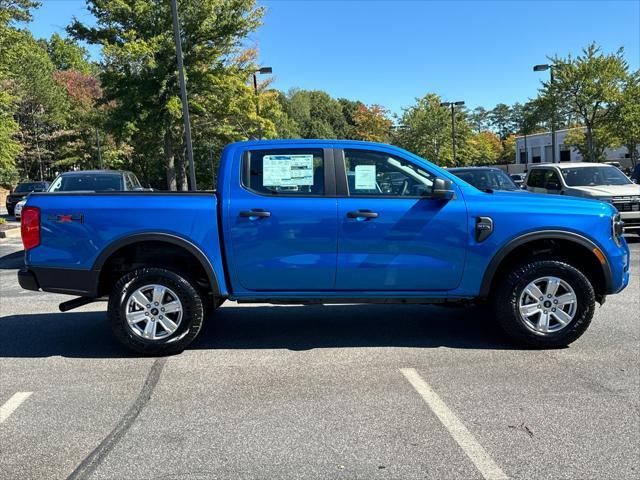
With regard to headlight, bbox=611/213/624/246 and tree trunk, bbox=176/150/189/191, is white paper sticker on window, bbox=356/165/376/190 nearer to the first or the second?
headlight, bbox=611/213/624/246

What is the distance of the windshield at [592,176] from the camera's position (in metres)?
12.8

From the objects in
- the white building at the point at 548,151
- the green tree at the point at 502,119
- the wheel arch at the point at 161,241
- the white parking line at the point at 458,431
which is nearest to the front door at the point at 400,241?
the white parking line at the point at 458,431

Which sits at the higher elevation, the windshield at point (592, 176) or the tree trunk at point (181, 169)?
the tree trunk at point (181, 169)

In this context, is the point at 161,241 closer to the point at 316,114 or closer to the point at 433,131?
the point at 433,131

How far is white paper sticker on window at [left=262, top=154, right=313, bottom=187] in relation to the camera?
512 centimetres

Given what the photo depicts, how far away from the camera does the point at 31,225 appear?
16.7ft

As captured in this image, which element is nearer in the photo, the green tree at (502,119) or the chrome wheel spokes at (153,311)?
the chrome wheel spokes at (153,311)

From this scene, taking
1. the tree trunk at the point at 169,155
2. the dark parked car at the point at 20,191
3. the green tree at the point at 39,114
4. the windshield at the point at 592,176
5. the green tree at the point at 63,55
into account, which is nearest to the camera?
the windshield at the point at 592,176

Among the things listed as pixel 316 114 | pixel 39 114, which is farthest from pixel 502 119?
pixel 39 114

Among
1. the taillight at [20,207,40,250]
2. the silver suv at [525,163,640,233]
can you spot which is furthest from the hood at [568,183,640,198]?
the taillight at [20,207,40,250]

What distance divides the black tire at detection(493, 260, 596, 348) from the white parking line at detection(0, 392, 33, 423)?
4.06 meters

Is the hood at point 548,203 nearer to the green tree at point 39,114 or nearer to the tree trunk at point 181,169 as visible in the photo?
the tree trunk at point 181,169

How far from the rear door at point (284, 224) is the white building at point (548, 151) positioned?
72570 mm

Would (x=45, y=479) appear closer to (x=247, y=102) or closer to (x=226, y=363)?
(x=226, y=363)
